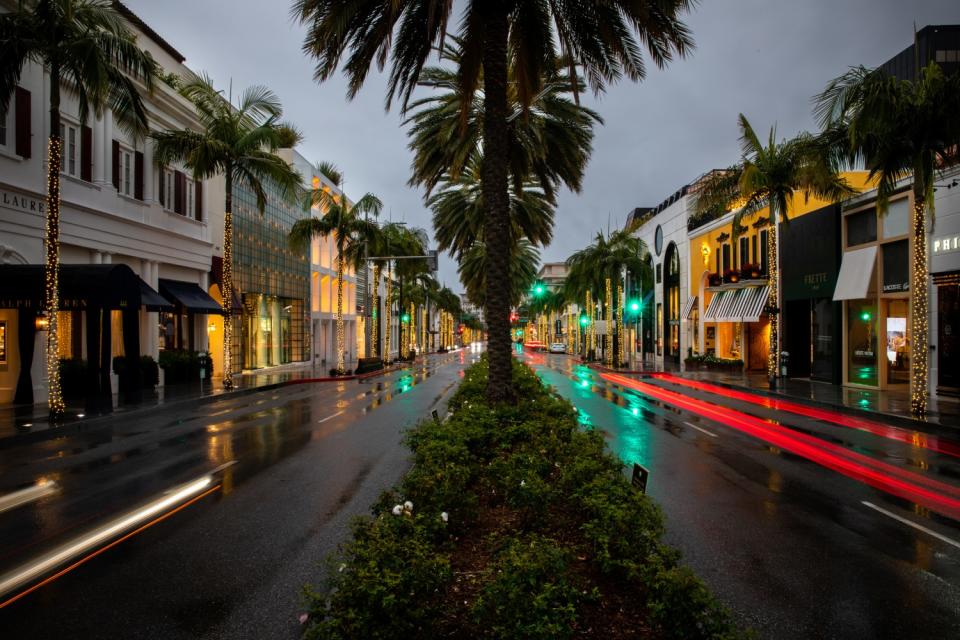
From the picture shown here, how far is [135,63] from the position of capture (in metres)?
17.3

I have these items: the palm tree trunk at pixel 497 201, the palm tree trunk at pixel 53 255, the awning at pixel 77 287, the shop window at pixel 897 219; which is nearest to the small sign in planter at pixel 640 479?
the palm tree trunk at pixel 497 201

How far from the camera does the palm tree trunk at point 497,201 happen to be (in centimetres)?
1137

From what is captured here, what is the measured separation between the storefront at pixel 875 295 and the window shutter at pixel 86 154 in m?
30.8

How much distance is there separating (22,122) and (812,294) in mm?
33795

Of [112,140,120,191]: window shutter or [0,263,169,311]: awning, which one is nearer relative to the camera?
[0,263,169,311]: awning

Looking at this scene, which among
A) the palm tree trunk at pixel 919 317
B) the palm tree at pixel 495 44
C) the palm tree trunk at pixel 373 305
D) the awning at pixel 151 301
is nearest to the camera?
the palm tree at pixel 495 44

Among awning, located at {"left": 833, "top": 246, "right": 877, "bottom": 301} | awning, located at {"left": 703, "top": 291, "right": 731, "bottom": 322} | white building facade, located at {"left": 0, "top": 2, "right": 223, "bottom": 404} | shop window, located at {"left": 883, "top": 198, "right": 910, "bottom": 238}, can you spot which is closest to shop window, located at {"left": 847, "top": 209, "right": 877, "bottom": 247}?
awning, located at {"left": 833, "top": 246, "right": 877, "bottom": 301}

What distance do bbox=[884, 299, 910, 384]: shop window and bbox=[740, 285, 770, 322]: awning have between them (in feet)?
31.2

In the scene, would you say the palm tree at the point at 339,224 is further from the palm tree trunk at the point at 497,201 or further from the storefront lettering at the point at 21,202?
the palm tree trunk at the point at 497,201

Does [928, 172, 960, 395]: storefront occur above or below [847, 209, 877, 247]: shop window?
below

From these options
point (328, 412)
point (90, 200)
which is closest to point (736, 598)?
point (328, 412)

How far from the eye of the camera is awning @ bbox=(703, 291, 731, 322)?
41.6 meters

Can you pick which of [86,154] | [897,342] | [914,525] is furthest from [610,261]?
[914,525]

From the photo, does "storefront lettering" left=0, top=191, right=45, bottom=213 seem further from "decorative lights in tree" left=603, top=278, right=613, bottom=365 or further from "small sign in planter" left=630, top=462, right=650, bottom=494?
"decorative lights in tree" left=603, top=278, right=613, bottom=365
